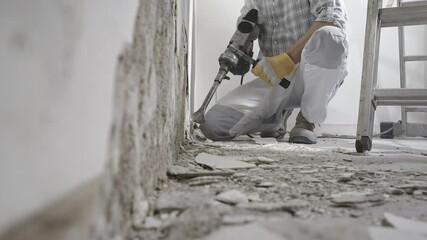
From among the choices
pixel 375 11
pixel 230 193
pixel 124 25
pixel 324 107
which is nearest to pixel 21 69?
pixel 124 25

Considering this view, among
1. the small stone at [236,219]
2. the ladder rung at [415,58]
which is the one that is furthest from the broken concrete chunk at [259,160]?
the ladder rung at [415,58]

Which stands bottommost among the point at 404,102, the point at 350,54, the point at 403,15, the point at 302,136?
the point at 302,136

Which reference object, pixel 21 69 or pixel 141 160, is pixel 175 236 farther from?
pixel 21 69

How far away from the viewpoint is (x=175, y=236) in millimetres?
442

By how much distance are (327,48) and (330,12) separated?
0.77 ft

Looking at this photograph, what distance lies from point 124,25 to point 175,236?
260 millimetres

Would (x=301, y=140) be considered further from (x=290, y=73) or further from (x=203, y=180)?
(x=203, y=180)

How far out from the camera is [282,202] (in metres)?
0.62

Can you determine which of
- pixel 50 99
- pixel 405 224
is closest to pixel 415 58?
pixel 405 224

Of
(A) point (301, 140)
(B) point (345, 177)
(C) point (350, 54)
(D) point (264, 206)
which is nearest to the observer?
(D) point (264, 206)

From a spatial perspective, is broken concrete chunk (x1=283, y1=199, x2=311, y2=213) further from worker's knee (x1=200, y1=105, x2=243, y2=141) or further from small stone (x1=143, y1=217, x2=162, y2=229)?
worker's knee (x1=200, y1=105, x2=243, y2=141)

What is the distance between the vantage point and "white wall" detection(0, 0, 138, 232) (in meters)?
0.24

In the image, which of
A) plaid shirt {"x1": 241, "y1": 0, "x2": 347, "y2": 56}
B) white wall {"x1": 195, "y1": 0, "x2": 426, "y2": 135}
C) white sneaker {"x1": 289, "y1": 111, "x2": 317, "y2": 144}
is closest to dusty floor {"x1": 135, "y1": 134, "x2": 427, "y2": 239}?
white sneaker {"x1": 289, "y1": 111, "x2": 317, "y2": 144}

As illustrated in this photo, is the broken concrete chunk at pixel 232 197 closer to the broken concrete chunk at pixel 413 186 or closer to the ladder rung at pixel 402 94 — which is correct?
the broken concrete chunk at pixel 413 186
